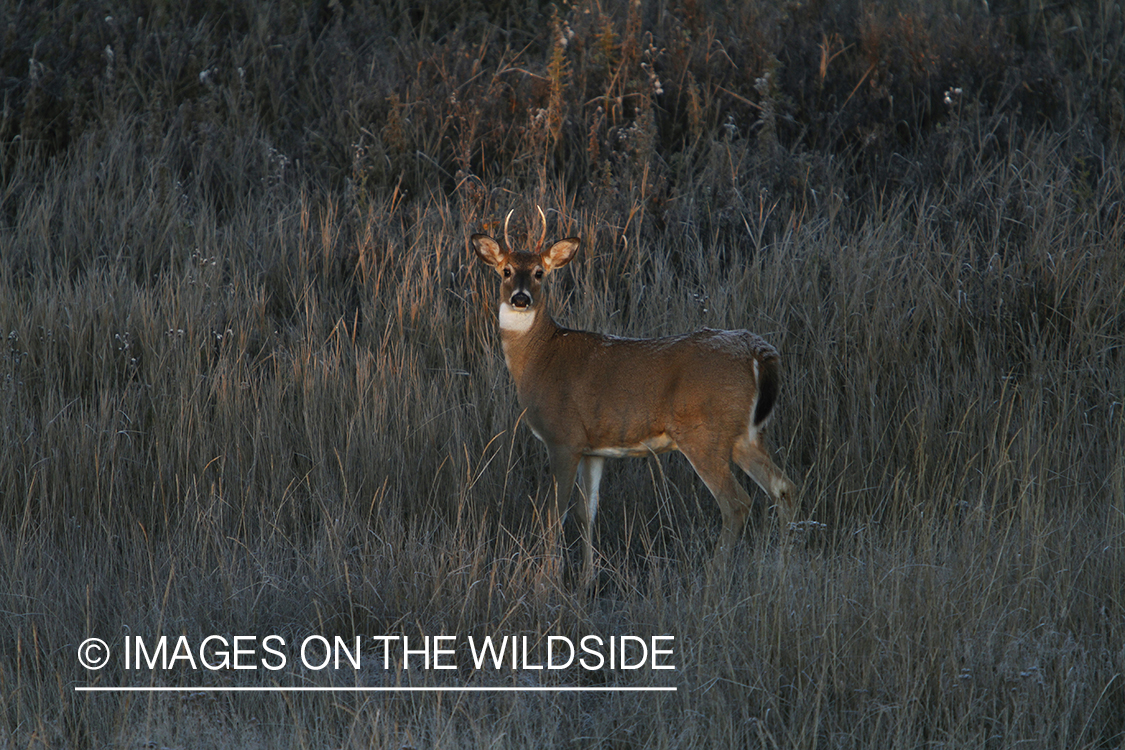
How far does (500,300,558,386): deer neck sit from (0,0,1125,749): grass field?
1.75 ft

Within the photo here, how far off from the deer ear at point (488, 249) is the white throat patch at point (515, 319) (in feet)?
0.73

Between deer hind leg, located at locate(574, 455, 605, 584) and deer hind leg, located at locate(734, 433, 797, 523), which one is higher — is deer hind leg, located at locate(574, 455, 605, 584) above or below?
below

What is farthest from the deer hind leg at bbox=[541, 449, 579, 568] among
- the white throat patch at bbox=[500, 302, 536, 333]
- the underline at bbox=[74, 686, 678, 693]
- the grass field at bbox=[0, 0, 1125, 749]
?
the underline at bbox=[74, 686, 678, 693]

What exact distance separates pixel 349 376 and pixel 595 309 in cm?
158

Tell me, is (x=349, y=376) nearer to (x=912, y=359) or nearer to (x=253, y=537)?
(x=253, y=537)

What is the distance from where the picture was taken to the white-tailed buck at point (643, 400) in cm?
483

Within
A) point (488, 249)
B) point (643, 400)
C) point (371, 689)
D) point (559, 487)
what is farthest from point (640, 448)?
point (371, 689)

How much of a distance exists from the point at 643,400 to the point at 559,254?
2.98ft

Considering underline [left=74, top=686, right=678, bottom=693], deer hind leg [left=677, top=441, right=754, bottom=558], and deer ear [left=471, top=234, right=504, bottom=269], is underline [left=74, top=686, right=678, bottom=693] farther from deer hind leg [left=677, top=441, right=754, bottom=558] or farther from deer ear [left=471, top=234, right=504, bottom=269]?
deer ear [left=471, top=234, right=504, bottom=269]

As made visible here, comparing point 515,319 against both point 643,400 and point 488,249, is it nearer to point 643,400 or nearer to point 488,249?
point 488,249

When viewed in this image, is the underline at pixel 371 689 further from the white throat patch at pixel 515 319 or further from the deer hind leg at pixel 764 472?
the white throat patch at pixel 515 319

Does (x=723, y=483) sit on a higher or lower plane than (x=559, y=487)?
higher

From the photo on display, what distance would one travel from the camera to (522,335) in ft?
17.6

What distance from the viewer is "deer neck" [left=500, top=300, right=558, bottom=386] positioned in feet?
17.4
